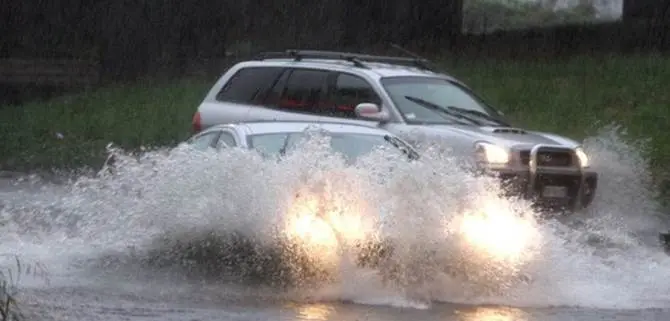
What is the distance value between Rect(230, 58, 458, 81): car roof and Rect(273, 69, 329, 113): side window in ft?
0.34

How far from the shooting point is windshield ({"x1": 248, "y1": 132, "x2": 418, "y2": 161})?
13094mm

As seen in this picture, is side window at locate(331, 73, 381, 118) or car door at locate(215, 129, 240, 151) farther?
side window at locate(331, 73, 381, 118)

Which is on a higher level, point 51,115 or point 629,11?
point 629,11

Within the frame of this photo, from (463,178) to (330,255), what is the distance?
118cm

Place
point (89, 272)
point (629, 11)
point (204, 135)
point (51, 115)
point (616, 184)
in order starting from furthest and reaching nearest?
point (629, 11)
point (51, 115)
point (616, 184)
point (204, 135)
point (89, 272)

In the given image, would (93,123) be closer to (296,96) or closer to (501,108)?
(501,108)

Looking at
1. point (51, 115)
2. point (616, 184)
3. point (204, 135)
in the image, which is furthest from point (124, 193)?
point (51, 115)

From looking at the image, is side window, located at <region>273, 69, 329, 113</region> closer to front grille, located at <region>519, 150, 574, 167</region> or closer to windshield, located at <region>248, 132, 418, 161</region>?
front grille, located at <region>519, 150, 574, 167</region>

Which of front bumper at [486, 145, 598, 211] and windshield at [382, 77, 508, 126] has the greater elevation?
windshield at [382, 77, 508, 126]

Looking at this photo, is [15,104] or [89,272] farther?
[15,104]

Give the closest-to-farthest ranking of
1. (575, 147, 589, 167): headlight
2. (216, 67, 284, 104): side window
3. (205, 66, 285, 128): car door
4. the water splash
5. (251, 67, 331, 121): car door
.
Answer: the water splash < (575, 147, 589, 167): headlight < (251, 67, 331, 121): car door < (205, 66, 285, 128): car door < (216, 67, 284, 104): side window

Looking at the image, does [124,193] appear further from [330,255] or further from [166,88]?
[166,88]

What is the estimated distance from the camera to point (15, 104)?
33.3m

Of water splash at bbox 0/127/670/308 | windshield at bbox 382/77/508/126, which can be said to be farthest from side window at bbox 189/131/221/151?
windshield at bbox 382/77/508/126
